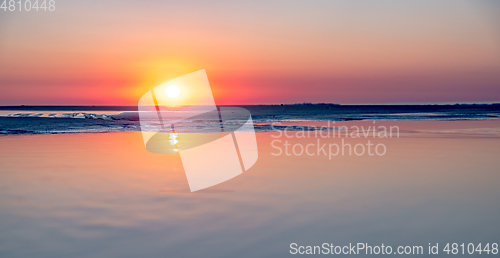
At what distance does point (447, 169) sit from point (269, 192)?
14.3ft

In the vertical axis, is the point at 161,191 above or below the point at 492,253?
above

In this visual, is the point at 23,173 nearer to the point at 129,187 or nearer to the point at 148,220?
the point at 129,187

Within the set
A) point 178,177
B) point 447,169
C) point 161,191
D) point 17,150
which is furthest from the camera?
point 17,150

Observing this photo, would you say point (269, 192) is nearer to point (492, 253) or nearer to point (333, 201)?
point (333, 201)

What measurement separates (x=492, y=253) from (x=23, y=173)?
26.1 ft

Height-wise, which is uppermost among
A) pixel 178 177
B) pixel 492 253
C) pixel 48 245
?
pixel 178 177

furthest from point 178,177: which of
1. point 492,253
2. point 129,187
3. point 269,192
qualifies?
point 492,253

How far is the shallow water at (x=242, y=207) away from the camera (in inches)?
154

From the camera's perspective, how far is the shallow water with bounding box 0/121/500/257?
390 centimetres

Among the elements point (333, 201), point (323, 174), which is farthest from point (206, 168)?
point (333, 201)

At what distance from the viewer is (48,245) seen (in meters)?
3.79

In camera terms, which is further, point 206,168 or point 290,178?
point 206,168

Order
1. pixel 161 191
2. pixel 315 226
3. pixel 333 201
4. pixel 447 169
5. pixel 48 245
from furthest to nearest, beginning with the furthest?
pixel 447 169, pixel 161 191, pixel 333 201, pixel 315 226, pixel 48 245

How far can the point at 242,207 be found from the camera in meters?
5.04
